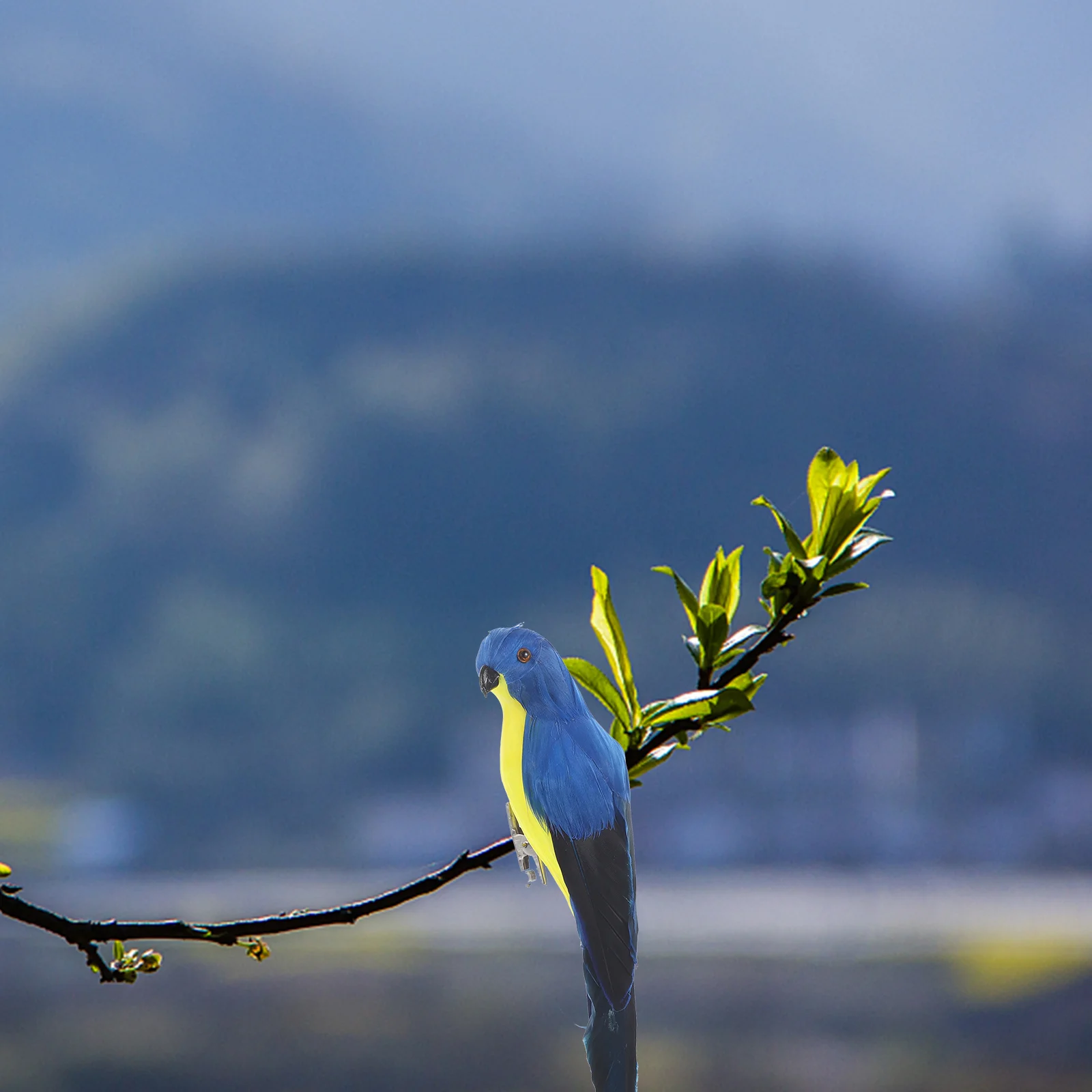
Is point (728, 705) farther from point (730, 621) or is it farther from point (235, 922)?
point (235, 922)

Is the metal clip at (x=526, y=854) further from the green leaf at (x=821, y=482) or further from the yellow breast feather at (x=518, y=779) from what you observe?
the green leaf at (x=821, y=482)

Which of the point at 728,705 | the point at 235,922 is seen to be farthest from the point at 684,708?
the point at 235,922

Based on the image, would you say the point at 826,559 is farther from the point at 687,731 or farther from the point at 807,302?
the point at 807,302

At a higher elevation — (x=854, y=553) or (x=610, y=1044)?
(x=854, y=553)

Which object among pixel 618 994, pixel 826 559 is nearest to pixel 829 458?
pixel 826 559

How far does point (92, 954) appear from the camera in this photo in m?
0.31

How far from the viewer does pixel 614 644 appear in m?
0.31

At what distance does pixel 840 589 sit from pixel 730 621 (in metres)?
0.03

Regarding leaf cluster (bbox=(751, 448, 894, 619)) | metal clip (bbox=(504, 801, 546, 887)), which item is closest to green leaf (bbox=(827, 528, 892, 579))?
leaf cluster (bbox=(751, 448, 894, 619))

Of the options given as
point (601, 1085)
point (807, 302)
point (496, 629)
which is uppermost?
point (807, 302)

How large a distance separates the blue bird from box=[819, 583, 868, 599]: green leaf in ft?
0.22

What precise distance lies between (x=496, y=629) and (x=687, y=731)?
56 millimetres

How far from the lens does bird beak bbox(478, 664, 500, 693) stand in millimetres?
295

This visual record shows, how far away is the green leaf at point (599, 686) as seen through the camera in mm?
311
